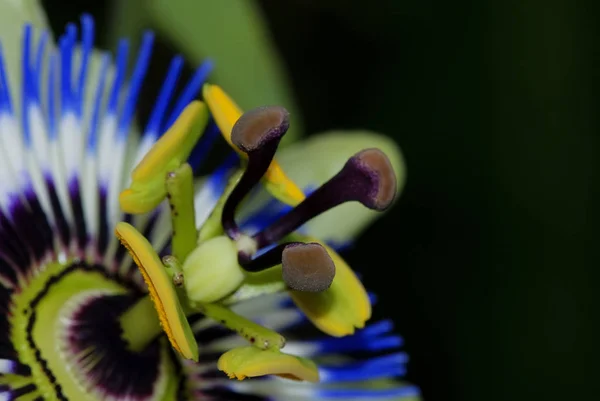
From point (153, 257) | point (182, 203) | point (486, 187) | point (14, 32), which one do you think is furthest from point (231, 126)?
point (486, 187)

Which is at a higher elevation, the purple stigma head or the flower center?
the purple stigma head

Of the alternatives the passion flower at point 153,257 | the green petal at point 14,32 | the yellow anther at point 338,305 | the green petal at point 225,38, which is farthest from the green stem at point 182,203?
the green petal at point 225,38

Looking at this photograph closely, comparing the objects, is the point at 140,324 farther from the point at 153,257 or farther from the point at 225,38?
the point at 225,38

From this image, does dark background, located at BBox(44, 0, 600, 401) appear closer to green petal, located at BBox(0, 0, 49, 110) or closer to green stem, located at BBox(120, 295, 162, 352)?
green petal, located at BBox(0, 0, 49, 110)

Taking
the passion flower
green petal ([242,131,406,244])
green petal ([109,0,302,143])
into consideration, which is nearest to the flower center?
the passion flower

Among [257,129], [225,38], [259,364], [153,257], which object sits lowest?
[259,364]

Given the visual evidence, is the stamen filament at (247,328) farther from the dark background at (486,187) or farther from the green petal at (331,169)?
the dark background at (486,187)
